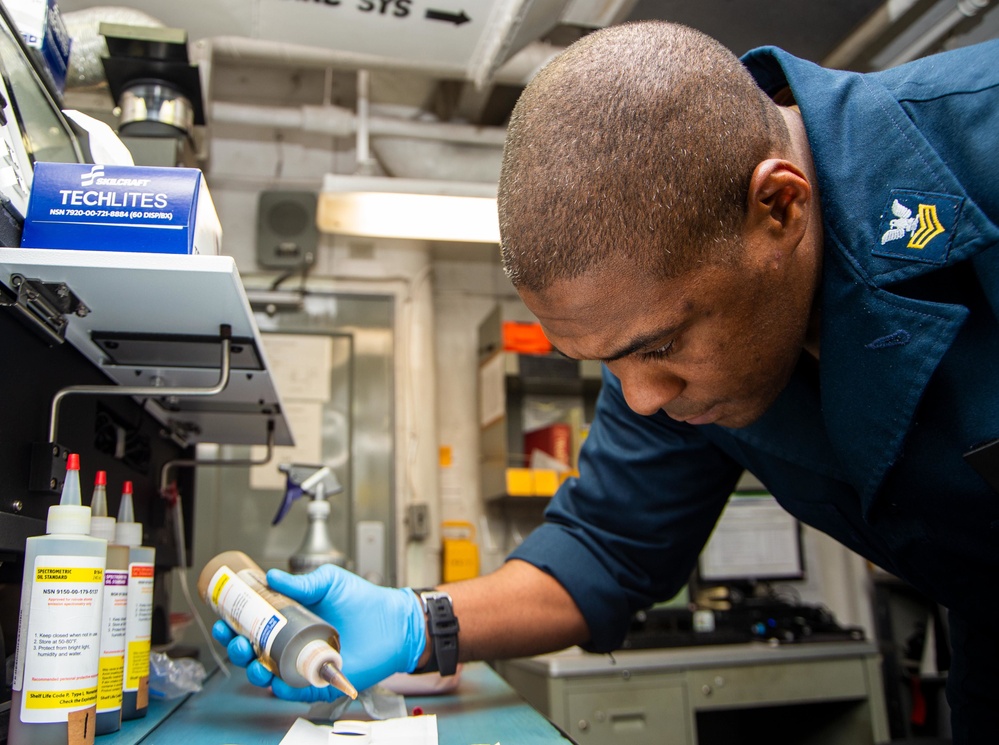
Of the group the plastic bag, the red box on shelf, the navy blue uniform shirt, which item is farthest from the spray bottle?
the red box on shelf

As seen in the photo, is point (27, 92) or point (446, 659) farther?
point (446, 659)

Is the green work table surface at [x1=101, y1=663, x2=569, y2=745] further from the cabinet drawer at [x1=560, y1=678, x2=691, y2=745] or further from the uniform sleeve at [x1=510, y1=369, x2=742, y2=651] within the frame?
the cabinet drawer at [x1=560, y1=678, x2=691, y2=745]

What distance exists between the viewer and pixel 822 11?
1.99m

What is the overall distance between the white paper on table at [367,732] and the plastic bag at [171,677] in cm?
24

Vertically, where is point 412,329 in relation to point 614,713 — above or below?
above

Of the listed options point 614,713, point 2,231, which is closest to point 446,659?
point 2,231

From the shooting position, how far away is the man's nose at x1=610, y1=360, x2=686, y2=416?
2.61 ft

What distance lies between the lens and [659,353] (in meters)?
0.78

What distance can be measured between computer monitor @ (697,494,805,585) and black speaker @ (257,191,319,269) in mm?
1887

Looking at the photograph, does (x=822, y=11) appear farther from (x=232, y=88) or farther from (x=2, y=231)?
(x=232, y=88)

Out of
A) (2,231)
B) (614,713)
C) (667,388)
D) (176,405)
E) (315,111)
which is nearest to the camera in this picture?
(2,231)

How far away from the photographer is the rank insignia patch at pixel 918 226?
719 millimetres

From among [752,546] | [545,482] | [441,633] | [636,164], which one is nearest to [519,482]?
[545,482]

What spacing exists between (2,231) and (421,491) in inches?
90.7
